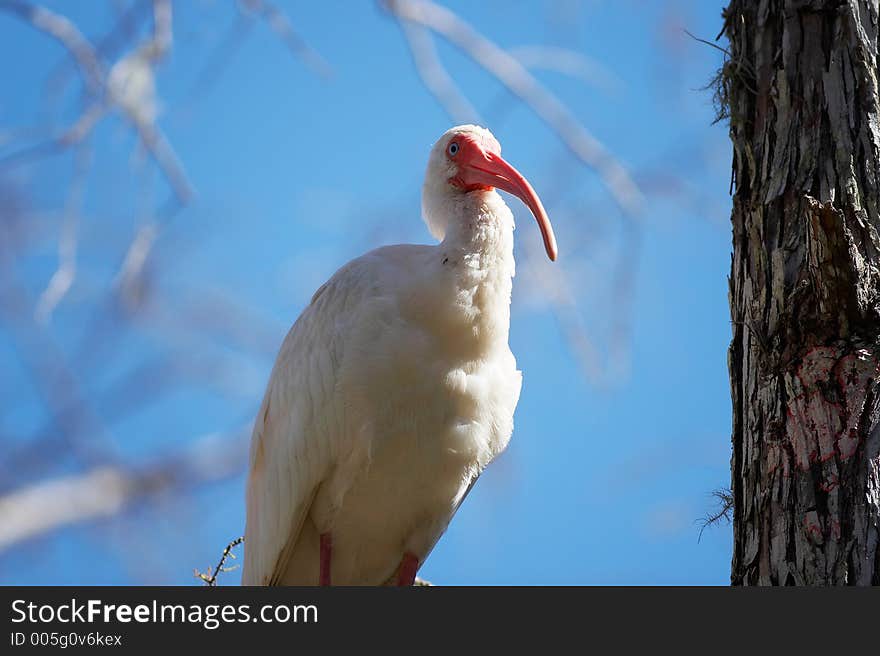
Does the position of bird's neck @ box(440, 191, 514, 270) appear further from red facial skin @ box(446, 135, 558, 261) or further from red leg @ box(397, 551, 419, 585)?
red leg @ box(397, 551, 419, 585)

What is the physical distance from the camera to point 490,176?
18.4 feet

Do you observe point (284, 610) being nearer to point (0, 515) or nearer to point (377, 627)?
point (377, 627)

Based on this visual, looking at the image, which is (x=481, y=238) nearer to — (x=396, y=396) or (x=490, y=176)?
(x=490, y=176)

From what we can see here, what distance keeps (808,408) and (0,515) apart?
285 centimetres

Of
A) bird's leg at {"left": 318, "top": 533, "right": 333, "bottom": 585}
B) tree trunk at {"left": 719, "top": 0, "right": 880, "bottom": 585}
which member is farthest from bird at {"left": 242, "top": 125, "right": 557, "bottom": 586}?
tree trunk at {"left": 719, "top": 0, "right": 880, "bottom": 585}

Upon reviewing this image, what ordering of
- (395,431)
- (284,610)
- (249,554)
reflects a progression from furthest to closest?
1. (249,554)
2. (395,431)
3. (284,610)

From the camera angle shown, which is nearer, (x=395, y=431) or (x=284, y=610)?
(x=284, y=610)

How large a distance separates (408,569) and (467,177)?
2.04 metres

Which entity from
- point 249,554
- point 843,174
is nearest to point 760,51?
point 843,174

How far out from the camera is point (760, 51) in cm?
477

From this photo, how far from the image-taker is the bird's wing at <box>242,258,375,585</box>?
17.8ft

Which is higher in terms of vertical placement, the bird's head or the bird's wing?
the bird's head

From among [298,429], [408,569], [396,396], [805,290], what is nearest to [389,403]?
[396,396]

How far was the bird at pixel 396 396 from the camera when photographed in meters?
5.26
